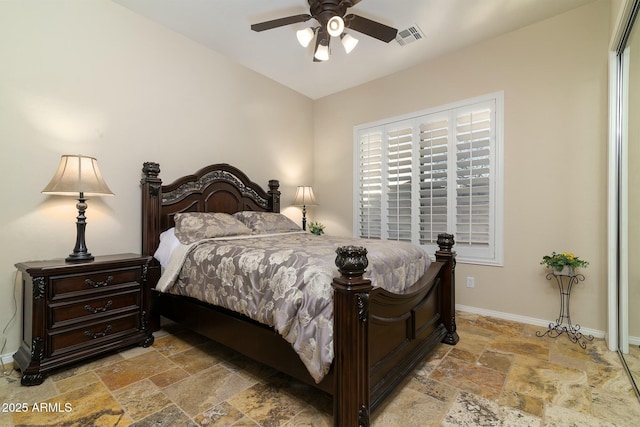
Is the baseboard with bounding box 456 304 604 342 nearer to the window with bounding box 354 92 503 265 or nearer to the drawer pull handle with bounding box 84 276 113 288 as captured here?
the window with bounding box 354 92 503 265

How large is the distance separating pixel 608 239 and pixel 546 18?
7.06ft

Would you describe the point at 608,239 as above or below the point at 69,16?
below

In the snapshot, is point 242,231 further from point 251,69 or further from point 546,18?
point 546,18

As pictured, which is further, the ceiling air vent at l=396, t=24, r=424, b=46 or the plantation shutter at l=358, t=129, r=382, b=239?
the plantation shutter at l=358, t=129, r=382, b=239

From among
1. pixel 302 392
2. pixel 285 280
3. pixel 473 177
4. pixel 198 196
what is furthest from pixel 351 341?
pixel 473 177

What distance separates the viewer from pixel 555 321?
2850 millimetres

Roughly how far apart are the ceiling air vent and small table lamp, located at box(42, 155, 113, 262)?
121 inches

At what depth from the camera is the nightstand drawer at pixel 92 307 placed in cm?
204

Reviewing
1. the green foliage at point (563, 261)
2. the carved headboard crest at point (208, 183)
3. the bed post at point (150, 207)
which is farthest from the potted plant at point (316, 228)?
the green foliage at point (563, 261)

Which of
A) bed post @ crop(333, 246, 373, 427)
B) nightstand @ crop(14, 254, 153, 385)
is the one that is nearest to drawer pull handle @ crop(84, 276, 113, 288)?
nightstand @ crop(14, 254, 153, 385)

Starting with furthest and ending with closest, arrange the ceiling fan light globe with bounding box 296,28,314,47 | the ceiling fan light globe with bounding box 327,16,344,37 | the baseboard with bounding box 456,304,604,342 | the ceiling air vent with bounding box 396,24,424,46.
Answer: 1. the ceiling air vent with bounding box 396,24,424,46
2. the baseboard with bounding box 456,304,604,342
3. the ceiling fan light globe with bounding box 296,28,314,47
4. the ceiling fan light globe with bounding box 327,16,344,37

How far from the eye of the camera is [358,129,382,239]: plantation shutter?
13.6 ft

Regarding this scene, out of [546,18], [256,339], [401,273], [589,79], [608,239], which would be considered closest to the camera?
[256,339]

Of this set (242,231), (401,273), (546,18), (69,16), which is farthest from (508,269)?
(69,16)
